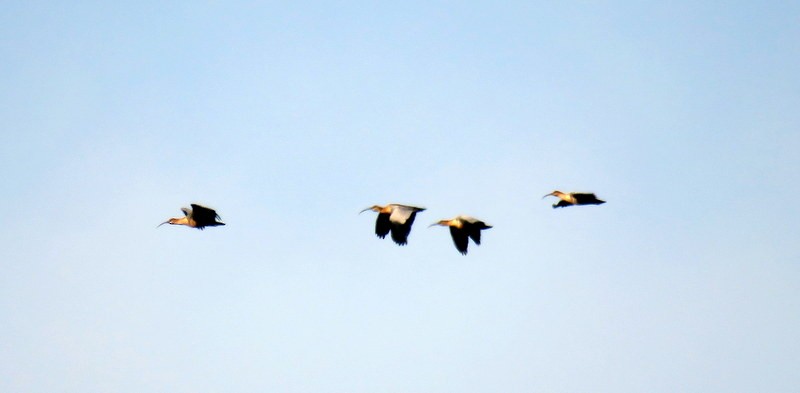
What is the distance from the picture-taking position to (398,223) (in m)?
27.7

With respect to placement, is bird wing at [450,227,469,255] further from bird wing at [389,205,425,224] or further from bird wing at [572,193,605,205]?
bird wing at [572,193,605,205]

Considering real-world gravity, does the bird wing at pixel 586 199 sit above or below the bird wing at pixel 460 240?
above

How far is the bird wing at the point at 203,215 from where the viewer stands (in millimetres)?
27850

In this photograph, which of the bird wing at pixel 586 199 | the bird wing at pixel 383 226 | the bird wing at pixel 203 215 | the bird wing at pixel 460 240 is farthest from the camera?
the bird wing at pixel 383 226

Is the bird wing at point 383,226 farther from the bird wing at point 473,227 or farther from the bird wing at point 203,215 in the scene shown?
the bird wing at point 203,215

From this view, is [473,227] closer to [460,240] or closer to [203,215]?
[460,240]

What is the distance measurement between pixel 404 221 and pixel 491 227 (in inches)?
108

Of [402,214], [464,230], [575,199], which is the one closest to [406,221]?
[402,214]

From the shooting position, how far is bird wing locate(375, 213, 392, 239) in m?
28.4

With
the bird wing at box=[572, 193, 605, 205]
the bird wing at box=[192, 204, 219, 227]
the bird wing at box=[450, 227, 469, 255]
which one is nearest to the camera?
the bird wing at box=[572, 193, 605, 205]

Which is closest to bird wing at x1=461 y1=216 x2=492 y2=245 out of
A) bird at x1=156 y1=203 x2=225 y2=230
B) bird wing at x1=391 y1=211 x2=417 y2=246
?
bird wing at x1=391 y1=211 x2=417 y2=246

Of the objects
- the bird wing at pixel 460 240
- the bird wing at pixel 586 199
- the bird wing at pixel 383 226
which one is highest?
the bird wing at pixel 586 199

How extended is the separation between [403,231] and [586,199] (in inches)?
231

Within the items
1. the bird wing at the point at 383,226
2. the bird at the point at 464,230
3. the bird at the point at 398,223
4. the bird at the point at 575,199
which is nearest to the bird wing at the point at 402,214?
the bird at the point at 398,223
